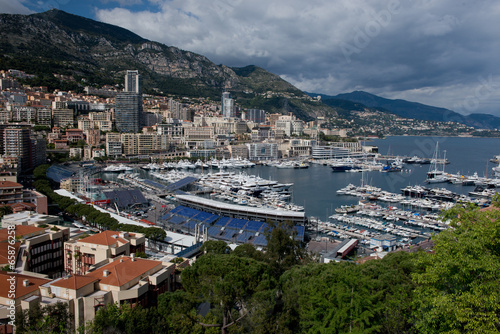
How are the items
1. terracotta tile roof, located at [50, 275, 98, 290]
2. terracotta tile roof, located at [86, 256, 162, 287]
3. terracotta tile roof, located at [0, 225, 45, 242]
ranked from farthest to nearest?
terracotta tile roof, located at [0, 225, 45, 242], terracotta tile roof, located at [86, 256, 162, 287], terracotta tile roof, located at [50, 275, 98, 290]

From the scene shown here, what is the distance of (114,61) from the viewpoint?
2657 inches

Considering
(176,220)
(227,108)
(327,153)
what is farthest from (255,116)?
(176,220)

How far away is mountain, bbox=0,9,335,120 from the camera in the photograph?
166 ft

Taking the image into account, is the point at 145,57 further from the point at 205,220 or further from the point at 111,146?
the point at 205,220

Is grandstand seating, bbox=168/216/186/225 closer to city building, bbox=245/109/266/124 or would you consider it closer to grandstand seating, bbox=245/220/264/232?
grandstand seating, bbox=245/220/264/232

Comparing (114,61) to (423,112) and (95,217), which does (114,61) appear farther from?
(423,112)

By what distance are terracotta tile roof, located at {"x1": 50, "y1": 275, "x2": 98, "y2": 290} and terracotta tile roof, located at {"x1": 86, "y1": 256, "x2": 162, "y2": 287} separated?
0.20 metres

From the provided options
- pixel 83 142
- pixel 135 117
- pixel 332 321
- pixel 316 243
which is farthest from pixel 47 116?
pixel 332 321

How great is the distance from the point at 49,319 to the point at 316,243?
8.80 m

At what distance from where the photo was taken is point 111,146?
114ft

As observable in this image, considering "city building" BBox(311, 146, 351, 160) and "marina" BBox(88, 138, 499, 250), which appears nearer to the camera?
"marina" BBox(88, 138, 499, 250)

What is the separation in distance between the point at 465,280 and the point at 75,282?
5.17 m

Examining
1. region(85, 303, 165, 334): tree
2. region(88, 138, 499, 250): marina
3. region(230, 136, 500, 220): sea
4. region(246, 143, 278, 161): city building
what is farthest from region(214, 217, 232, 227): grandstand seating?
region(246, 143, 278, 161): city building

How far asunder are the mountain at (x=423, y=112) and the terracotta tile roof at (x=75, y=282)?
133 ft
